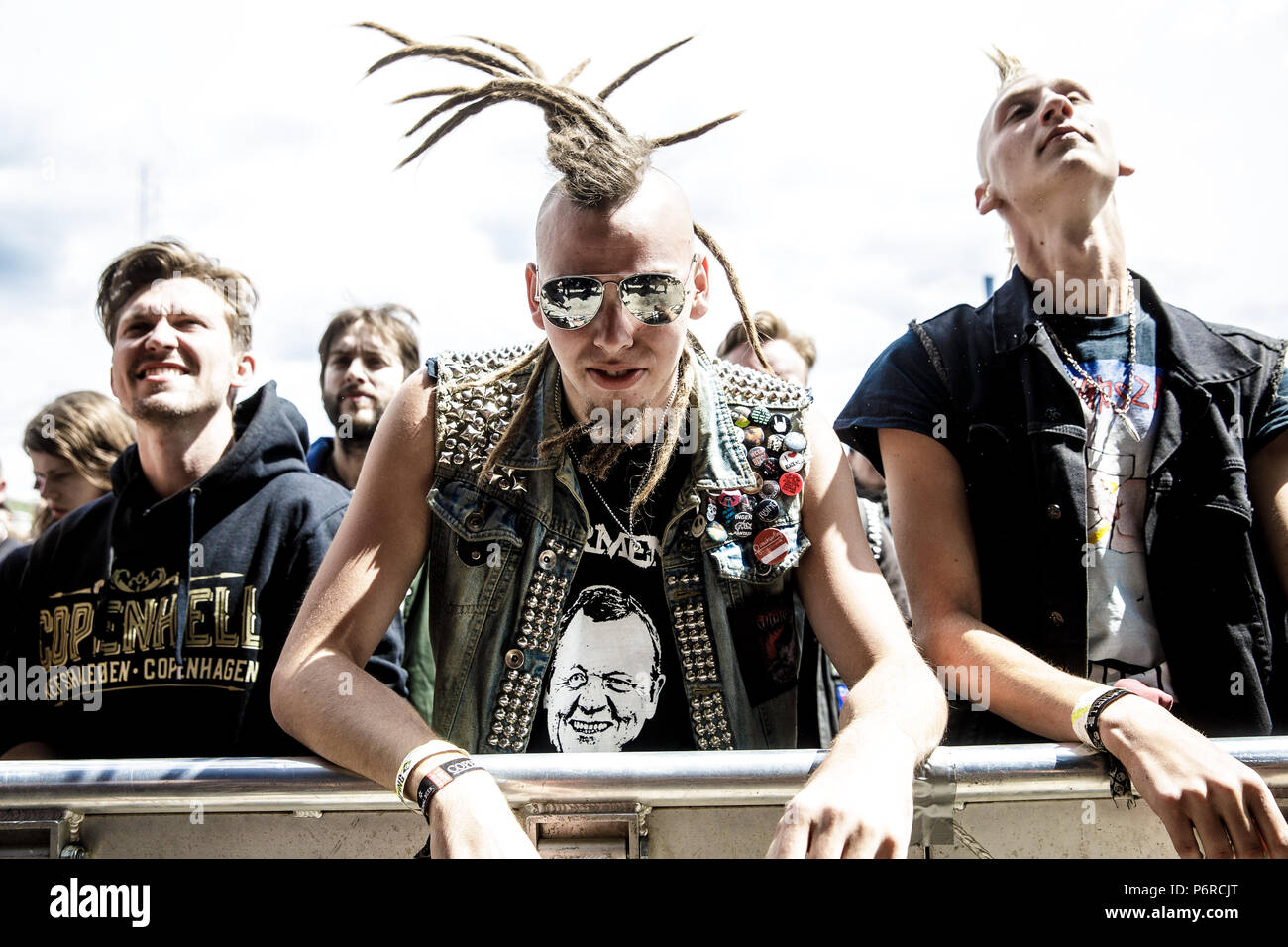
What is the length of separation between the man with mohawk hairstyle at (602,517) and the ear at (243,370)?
56.9 inches

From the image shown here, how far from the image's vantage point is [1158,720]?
74.6 inches

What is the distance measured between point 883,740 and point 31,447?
4.96 m

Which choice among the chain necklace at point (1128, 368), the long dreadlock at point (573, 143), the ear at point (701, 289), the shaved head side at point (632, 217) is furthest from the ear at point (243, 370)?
the chain necklace at point (1128, 368)

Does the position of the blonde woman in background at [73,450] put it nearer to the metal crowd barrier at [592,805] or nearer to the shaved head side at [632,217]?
the metal crowd barrier at [592,805]

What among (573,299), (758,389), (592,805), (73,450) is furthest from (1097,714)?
(73,450)

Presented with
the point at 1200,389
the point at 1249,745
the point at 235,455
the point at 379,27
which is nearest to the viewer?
the point at 1249,745

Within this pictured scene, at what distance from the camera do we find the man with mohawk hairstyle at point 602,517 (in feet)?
7.47

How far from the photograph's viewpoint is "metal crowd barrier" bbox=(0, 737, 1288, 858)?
184 cm

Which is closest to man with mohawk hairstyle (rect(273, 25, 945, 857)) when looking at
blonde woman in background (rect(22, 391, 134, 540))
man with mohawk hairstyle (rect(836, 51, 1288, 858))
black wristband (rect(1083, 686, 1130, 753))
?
man with mohawk hairstyle (rect(836, 51, 1288, 858))

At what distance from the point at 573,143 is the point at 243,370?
1927mm

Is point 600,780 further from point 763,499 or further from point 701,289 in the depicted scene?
point 701,289
